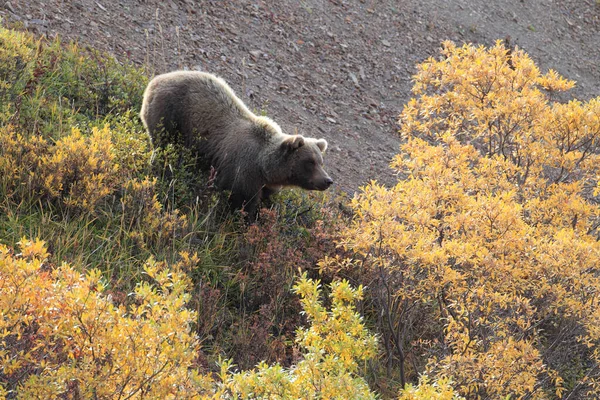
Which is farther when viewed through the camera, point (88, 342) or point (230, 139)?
point (230, 139)

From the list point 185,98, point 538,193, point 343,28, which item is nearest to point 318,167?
Result: point 185,98

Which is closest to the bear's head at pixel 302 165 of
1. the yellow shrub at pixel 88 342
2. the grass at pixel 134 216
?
the grass at pixel 134 216

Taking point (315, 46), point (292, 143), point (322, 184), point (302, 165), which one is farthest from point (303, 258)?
point (315, 46)

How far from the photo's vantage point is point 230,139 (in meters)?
8.35

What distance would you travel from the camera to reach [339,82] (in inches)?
559

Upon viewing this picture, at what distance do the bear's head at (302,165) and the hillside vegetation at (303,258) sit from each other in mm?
A: 462

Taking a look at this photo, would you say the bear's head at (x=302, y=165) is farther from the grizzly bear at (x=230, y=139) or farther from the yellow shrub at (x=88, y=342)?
the yellow shrub at (x=88, y=342)

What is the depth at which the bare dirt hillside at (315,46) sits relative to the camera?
1125 cm

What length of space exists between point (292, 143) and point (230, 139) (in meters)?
0.76

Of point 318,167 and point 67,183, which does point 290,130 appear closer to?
point 318,167

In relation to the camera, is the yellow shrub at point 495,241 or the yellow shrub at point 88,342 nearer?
the yellow shrub at point 88,342

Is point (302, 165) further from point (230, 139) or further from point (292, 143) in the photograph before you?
point (230, 139)

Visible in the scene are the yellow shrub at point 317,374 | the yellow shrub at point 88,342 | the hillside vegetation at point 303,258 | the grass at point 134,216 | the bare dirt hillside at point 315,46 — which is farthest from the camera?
the bare dirt hillside at point 315,46

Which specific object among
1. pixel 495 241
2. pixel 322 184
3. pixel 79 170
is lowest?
pixel 79 170
